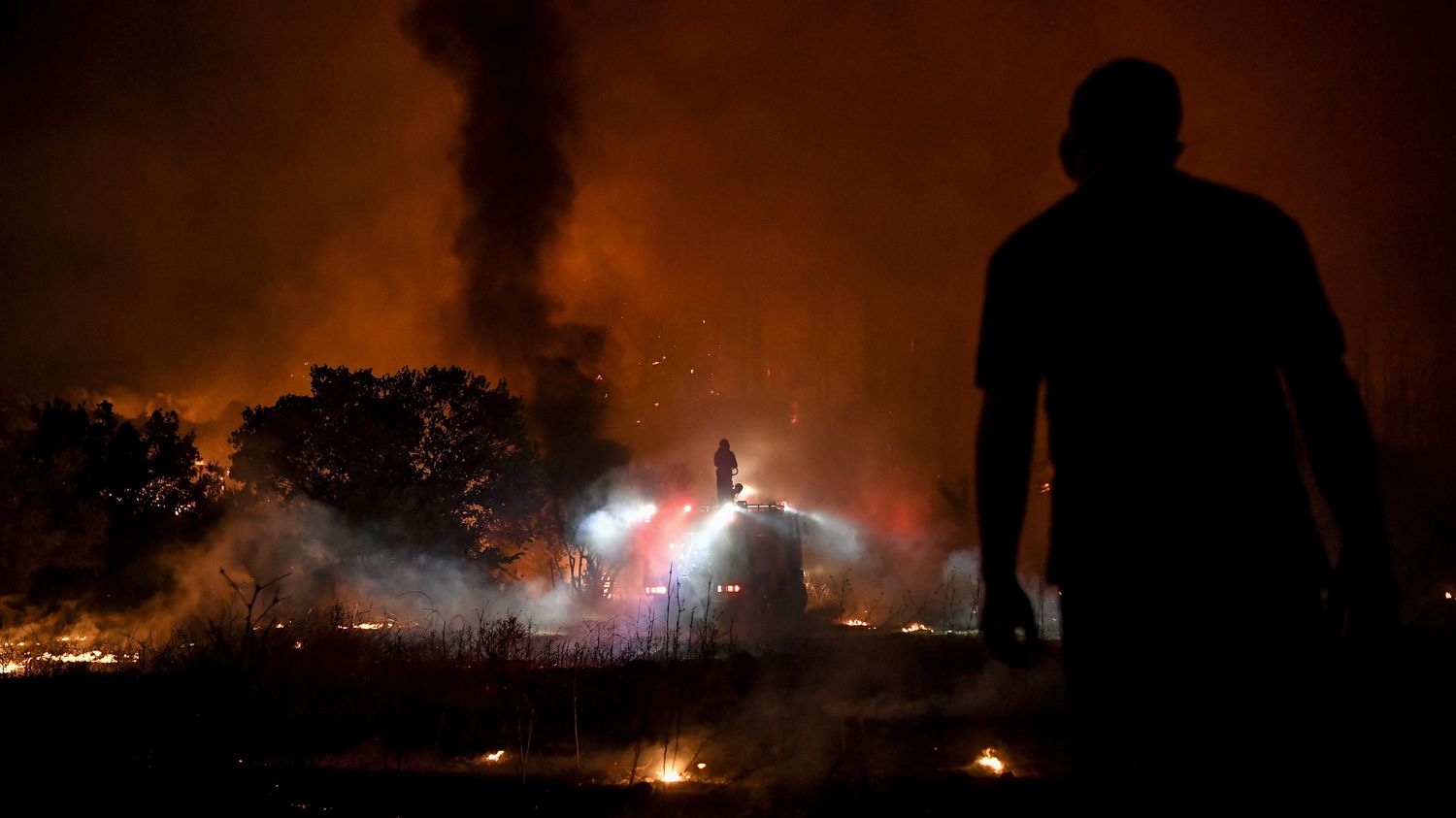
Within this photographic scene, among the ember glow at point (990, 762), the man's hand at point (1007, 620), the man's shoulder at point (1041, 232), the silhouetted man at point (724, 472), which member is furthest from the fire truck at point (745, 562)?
the man's shoulder at point (1041, 232)

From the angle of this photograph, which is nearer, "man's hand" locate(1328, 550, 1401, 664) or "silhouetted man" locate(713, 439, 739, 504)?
"man's hand" locate(1328, 550, 1401, 664)

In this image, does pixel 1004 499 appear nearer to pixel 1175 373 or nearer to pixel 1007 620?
pixel 1007 620

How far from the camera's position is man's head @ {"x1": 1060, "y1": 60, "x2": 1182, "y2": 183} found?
2.06 metres

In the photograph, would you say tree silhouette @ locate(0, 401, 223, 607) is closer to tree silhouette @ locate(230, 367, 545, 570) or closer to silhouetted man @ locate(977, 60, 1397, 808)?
tree silhouette @ locate(230, 367, 545, 570)

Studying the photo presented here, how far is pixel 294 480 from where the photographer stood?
22.8m

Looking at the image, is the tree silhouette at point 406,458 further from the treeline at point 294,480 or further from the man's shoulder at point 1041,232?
the man's shoulder at point 1041,232

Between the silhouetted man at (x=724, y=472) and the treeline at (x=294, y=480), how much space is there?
8175 mm

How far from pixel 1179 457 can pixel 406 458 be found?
77.6 feet

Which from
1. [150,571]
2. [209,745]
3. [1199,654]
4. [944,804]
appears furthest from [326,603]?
[1199,654]

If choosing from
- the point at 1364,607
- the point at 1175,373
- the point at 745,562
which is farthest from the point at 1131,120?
the point at 745,562

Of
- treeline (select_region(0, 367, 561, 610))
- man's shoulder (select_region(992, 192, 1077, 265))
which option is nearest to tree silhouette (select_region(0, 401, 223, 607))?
treeline (select_region(0, 367, 561, 610))

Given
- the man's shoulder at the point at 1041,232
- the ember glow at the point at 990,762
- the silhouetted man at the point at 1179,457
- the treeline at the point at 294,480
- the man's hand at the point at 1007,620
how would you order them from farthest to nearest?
the treeline at the point at 294,480 → the ember glow at the point at 990,762 → the man's hand at the point at 1007,620 → the man's shoulder at the point at 1041,232 → the silhouetted man at the point at 1179,457

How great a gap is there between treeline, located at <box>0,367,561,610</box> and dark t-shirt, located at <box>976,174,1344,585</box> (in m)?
22.2

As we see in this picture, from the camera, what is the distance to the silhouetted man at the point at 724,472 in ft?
59.4
